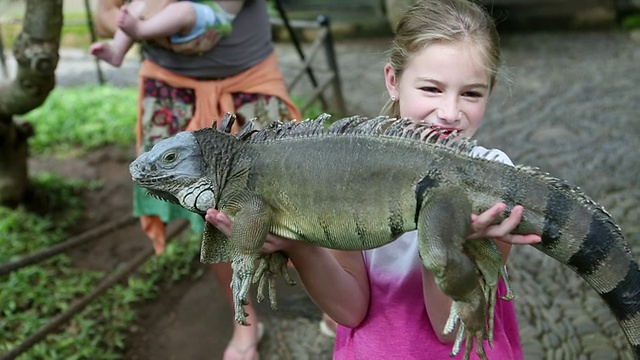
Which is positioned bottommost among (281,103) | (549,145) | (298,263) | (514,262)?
(549,145)

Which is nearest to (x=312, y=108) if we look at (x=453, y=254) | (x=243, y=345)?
(x=243, y=345)

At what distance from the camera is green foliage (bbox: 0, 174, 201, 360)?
3402mm

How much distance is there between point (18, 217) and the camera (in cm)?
447

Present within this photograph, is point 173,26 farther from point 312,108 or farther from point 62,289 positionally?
point 312,108

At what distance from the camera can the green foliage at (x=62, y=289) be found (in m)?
3.40

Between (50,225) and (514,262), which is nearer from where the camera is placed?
(514,262)

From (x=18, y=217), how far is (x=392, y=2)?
5.23 m

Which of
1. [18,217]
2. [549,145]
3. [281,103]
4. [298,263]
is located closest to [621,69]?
[549,145]

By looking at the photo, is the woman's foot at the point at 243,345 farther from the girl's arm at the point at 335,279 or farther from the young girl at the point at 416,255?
the girl's arm at the point at 335,279

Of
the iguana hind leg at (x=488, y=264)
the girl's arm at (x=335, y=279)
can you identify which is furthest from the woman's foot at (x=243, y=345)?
the iguana hind leg at (x=488, y=264)

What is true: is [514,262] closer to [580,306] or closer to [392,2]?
[580,306]

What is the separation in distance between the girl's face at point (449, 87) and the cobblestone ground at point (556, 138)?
0.32 meters

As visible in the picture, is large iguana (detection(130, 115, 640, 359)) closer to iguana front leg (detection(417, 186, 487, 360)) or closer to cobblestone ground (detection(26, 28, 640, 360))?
iguana front leg (detection(417, 186, 487, 360))

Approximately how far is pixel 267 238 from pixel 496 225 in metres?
0.46
